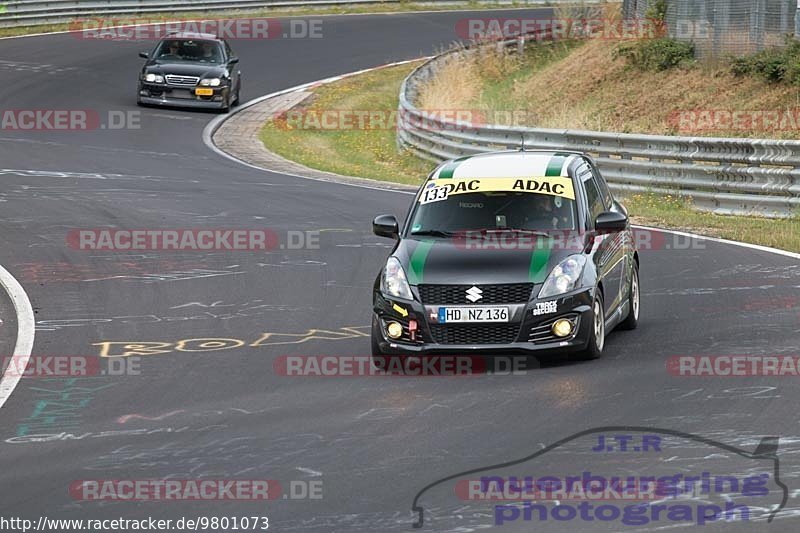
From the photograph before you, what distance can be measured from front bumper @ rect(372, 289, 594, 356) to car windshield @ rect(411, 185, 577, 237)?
1.01 meters

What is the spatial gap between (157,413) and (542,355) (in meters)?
2.95

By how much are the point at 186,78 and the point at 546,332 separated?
23.4 m

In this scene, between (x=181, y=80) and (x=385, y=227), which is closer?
(x=385, y=227)

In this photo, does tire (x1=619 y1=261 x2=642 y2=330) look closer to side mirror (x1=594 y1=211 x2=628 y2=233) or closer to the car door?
the car door

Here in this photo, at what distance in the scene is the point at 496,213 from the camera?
39.2 feet

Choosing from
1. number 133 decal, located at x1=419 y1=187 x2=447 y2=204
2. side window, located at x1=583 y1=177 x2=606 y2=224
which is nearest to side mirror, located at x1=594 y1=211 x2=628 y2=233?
side window, located at x1=583 y1=177 x2=606 y2=224

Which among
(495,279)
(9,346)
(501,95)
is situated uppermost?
(495,279)

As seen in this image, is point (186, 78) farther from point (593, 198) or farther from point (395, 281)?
point (395, 281)

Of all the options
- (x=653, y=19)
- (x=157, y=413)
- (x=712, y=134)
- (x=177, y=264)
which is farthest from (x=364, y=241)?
(x=653, y=19)

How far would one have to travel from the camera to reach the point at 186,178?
2397 centimetres

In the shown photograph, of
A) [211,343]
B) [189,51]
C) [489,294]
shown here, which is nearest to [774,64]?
[189,51]

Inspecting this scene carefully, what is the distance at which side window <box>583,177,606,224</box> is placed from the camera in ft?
40.5

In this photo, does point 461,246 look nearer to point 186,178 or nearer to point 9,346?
point 9,346

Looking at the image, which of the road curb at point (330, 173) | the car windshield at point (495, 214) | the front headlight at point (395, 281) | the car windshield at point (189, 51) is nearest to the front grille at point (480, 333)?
the front headlight at point (395, 281)
